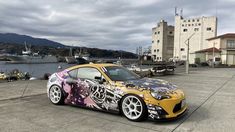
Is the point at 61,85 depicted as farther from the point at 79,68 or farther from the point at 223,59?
the point at 223,59

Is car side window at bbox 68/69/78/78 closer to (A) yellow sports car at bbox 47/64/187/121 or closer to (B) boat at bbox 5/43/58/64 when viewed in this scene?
(A) yellow sports car at bbox 47/64/187/121

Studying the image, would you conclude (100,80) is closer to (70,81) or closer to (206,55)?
(70,81)

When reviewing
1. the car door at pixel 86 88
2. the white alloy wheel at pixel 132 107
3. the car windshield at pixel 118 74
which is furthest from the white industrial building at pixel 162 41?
the white alloy wheel at pixel 132 107

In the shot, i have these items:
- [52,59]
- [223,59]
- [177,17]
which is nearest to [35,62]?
[52,59]

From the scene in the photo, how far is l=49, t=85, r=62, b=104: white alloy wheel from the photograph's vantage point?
7922mm

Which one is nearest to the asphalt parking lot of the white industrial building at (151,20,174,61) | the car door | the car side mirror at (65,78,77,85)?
the car door

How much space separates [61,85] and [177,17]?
10401 cm

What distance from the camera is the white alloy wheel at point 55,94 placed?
792cm

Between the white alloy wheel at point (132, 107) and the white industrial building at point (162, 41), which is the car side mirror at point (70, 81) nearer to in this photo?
the white alloy wheel at point (132, 107)

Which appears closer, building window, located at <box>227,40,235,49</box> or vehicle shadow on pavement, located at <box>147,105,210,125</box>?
vehicle shadow on pavement, located at <box>147,105,210,125</box>

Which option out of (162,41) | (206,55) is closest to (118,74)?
(206,55)

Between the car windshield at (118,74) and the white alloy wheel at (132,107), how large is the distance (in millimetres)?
840

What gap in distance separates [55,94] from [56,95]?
0.19 feet

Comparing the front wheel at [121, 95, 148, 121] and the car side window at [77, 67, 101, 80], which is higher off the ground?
the car side window at [77, 67, 101, 80]
